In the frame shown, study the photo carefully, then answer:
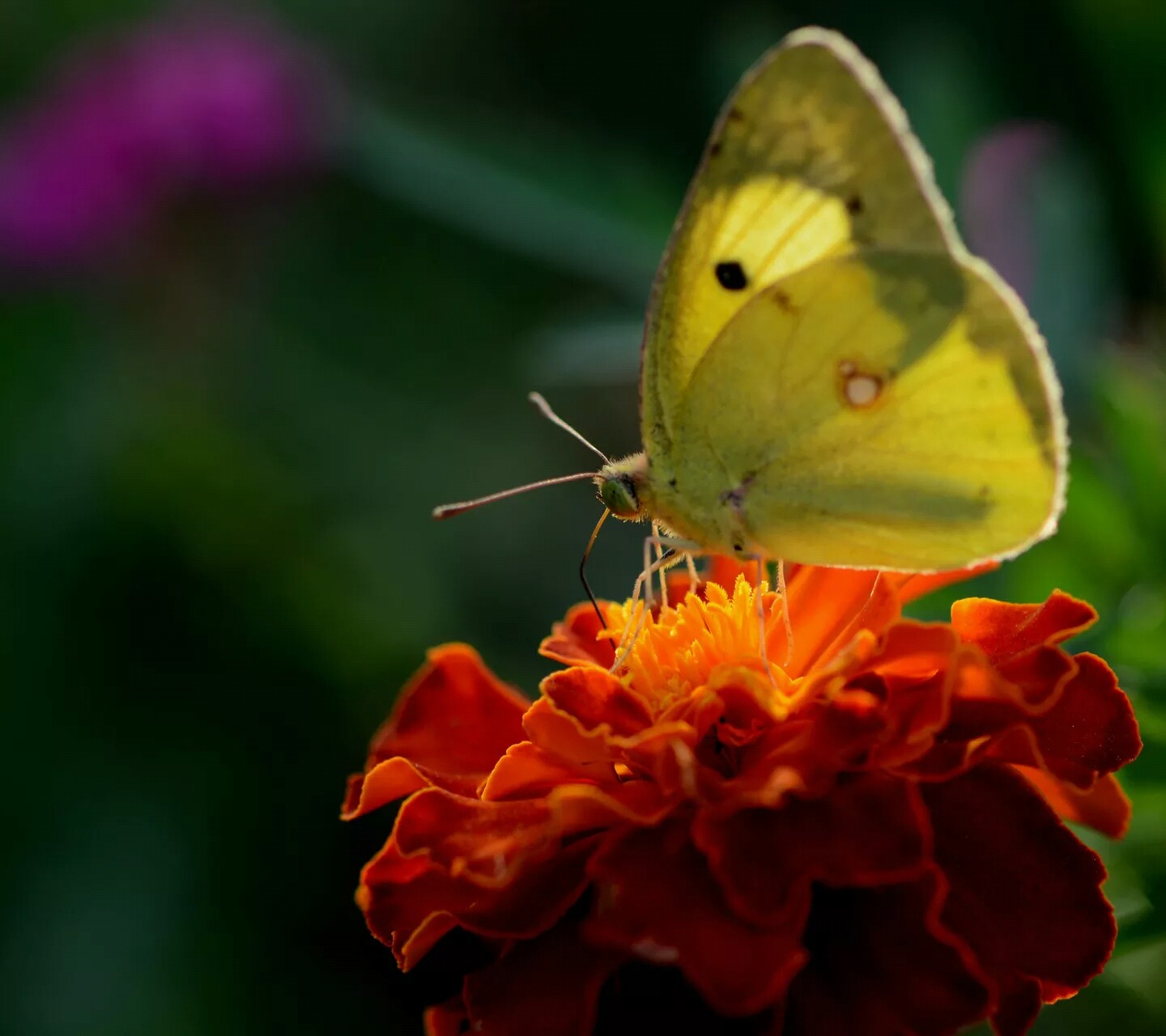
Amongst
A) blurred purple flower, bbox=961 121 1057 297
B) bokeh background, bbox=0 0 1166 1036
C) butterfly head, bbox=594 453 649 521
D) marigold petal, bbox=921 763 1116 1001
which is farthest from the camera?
bokeh background, bbox=0 0 1166 1036

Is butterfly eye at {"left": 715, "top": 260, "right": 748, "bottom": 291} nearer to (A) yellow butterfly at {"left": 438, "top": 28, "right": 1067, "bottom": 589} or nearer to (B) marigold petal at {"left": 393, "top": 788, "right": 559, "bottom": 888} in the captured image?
(A) yellow butterfly at {"left": 438, "top": 28, "right": 1067, "bottom": 589}

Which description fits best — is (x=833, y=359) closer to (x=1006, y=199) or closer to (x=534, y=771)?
(x=534, y=771)

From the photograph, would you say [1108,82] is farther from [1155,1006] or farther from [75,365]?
[75,365]

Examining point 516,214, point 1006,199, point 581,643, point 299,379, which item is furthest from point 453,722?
point 299,379

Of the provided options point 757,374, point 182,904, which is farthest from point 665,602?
point 182,904

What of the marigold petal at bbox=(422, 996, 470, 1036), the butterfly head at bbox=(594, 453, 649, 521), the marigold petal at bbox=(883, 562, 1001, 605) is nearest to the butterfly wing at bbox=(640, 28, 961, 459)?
the butterfly head at bbox=(594, 453, 649, 521)
